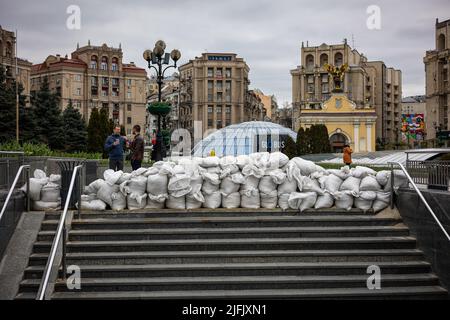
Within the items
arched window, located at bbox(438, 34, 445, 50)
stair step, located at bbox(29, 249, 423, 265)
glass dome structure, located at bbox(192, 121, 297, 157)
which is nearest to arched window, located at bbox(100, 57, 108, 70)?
glass dome structure, located at bbox(192, 121, 297, 157)

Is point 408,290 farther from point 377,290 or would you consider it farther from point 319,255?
point 319,255

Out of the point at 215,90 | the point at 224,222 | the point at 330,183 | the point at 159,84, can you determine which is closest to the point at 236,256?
the point at 224,222

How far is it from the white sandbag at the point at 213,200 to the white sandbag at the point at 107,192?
145 centimetres

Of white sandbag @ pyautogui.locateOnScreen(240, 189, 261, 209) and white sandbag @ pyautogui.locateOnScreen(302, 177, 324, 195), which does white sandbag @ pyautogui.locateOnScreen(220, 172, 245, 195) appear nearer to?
white sandbag @ pyautogui.locateOnScreen(240, 189, 261, 209)

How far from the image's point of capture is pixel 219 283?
637cm

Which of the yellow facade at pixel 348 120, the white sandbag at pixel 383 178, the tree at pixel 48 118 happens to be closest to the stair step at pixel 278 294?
the white sandbag at pixel 383 178

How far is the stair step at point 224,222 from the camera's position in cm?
750

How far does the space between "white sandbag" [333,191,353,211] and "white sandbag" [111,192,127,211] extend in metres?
3.36

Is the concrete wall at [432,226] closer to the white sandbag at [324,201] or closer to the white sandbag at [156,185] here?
the white sandbag at [324,201]

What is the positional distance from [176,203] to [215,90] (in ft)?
243

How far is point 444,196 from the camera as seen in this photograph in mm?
6793

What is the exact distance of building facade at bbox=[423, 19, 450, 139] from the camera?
2469 inches

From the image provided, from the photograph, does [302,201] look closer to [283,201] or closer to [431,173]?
[283,201]

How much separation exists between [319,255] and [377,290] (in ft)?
2.94
